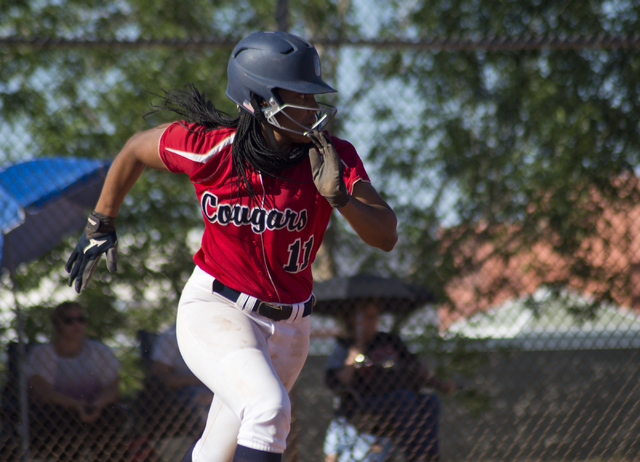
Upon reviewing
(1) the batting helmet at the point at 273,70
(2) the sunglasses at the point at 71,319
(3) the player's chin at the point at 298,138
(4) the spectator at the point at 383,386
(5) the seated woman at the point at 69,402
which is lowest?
(5) the seated woman at the point at 69,402

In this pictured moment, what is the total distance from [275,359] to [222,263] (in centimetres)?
42

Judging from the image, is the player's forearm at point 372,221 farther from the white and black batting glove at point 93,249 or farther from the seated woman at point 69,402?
the seated woman at point 69,402

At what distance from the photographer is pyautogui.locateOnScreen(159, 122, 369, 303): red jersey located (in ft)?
6.84

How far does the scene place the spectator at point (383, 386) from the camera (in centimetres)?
377

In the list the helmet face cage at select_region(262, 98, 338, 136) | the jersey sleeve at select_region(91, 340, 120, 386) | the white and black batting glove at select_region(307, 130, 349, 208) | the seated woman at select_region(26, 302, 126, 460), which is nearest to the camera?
the white and black batting glove at select_region(307, 130, 349, 208)

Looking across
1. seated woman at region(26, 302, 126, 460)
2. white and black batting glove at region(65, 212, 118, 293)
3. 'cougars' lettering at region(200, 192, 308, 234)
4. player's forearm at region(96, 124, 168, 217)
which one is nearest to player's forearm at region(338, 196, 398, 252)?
'cougars' lettering at region(200, 192, 308, 234)

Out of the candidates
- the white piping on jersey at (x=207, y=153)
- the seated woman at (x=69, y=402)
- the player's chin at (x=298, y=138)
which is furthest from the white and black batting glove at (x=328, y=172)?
the seated woman at (x=69, y=402)

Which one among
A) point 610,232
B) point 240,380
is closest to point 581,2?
point 610,232

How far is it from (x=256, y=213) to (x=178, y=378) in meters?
2.17

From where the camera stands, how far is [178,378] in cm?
382

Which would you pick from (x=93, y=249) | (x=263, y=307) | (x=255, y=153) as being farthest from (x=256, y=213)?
(x=93, y=249)

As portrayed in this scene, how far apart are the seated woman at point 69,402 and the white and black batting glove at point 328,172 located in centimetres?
249

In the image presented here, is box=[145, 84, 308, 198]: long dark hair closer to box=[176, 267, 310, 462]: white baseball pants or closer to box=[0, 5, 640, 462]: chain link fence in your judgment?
box=[176, 267, 310, 462]: white baseball pants

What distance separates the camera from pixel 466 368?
4.31 meters
